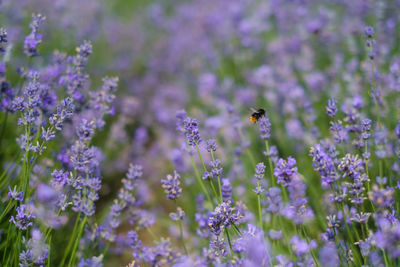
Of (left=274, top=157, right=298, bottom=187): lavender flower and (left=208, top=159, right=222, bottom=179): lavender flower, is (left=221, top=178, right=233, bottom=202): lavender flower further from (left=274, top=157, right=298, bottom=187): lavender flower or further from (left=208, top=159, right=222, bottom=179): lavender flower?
(left=274, top=157, right=298, bottom=187): lavender flower

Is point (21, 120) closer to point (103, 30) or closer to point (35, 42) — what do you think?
point (35, 42)

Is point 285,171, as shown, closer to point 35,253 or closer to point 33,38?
point 35,253

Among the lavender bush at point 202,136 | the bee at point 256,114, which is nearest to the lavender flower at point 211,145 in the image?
the lavender bush at point 202,136

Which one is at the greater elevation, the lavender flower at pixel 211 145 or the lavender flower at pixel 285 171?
the lavender flower at pixel 211 145

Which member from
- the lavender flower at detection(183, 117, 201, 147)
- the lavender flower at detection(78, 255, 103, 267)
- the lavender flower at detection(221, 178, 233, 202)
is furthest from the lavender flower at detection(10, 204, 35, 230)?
the lavender flower at detection(221, 178, 233, 202)

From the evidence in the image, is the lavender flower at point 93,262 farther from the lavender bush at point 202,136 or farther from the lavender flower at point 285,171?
the lavender flower at point 285,171

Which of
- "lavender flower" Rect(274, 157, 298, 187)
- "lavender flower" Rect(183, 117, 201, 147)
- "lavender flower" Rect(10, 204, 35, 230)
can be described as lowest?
"lavender flower" Rect(10, 204, 35, 230)

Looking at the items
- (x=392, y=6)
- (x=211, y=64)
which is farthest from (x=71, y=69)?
(x=392, y=6)

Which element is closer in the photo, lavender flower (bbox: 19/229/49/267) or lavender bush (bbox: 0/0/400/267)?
lavender flower (bbox: 19/229/49/267)
